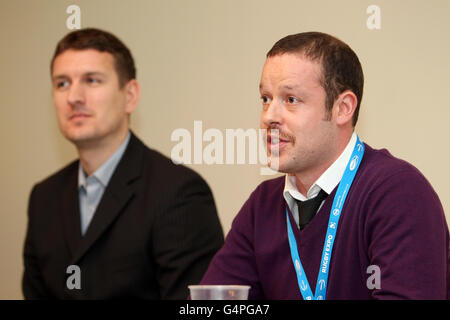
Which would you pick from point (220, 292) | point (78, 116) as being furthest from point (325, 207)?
point (78, 116)

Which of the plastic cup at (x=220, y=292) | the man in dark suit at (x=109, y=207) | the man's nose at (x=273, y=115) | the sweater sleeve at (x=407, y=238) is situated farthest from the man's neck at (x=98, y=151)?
the plastic cup at (x=220, y=292)

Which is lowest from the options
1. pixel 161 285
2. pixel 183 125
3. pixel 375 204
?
pixel 161 285

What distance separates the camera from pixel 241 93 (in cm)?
298

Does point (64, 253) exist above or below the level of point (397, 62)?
below

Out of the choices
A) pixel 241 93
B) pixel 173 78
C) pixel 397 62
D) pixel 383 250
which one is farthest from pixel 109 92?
pixel 383 250

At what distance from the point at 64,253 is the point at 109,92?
29.6 inches

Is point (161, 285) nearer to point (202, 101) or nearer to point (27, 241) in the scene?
point (27, 241)

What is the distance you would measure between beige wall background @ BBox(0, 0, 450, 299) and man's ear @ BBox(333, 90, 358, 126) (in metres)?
0.68

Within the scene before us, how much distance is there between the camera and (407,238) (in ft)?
5.48

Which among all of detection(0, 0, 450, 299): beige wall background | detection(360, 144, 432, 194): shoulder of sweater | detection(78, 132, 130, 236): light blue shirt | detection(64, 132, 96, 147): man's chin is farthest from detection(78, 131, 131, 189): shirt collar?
detection(360, 144, 432, 194): shoulder of sweater

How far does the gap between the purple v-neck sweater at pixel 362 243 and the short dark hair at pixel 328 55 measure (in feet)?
0.83

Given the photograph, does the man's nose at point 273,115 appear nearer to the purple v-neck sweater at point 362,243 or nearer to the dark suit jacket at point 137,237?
the purple v-neck sweater at point 362,243

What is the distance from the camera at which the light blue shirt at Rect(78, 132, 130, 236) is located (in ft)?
8.96
